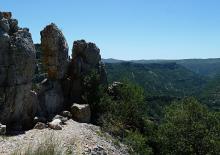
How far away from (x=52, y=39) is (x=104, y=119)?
41.4 ft

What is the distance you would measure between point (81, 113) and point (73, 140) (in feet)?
35.7

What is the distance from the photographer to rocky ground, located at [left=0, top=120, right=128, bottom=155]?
34794mm

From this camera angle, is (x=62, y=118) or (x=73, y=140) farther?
(x=62, y=118)

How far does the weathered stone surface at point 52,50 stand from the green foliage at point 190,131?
16923 mm

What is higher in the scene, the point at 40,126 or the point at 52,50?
the point at 52,50

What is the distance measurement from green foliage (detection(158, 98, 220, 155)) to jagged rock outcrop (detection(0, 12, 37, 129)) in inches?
792

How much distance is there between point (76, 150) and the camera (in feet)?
117

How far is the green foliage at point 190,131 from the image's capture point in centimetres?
5303

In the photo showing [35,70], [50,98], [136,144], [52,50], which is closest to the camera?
[136,144]

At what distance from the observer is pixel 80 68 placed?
56.8 meters

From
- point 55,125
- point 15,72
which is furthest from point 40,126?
point 15,72

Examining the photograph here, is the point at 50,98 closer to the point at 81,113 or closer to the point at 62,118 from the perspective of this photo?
the point at 81,113

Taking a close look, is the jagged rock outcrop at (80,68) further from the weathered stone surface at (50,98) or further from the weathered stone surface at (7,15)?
the weathered stone surface at (7,15)

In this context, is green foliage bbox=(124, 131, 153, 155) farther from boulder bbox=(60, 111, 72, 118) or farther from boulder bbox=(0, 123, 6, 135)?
boulder bbox=(0, 123, 6, 135)
